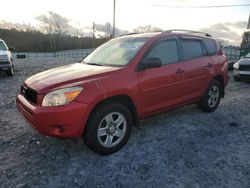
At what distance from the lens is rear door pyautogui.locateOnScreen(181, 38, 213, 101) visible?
16.1ft

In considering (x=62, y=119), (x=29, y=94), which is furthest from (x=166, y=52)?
(x=29, y=94)

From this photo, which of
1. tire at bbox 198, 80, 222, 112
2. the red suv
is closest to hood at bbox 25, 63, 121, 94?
the red suv

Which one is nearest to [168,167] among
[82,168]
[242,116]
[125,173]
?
[125,173]

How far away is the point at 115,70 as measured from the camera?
3.83 meters

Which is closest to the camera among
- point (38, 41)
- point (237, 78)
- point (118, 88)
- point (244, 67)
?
point (118, 88)

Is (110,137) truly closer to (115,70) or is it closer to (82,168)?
(82,168)

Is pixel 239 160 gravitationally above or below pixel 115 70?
below

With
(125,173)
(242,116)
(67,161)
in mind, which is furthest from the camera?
(242,116)

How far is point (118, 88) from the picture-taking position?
369cm

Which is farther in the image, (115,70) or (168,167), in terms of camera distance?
(115,70)

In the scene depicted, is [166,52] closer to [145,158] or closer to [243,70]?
[145,158]

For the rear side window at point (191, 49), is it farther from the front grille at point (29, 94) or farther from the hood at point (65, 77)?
the front grille at point (29, 94)

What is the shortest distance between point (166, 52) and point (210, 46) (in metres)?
1.61

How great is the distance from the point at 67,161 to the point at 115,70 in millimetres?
1458
